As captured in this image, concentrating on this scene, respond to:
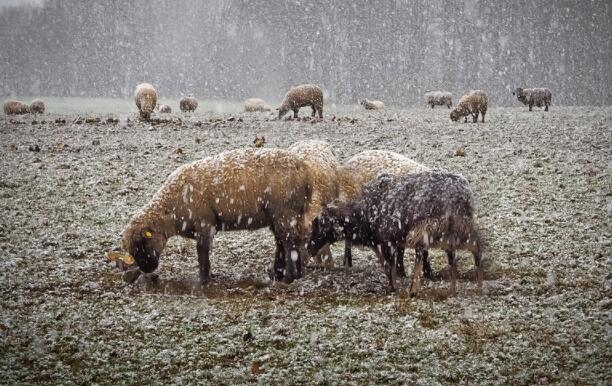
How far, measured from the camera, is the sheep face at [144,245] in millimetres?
8977

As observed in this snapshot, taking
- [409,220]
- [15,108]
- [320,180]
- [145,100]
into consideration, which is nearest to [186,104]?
[15,108]

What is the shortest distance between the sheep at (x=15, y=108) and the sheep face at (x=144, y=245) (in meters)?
39.7

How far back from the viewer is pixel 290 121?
97.1 feet

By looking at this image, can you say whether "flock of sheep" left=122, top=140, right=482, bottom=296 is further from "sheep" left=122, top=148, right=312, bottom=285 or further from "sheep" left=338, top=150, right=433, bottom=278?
"sheep" left=338, top=150, right=433, bottom=278

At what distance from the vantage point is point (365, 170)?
1048cm

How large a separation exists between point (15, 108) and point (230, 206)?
41.3 meters

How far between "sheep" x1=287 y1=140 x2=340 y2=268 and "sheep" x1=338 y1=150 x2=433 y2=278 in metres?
0.20

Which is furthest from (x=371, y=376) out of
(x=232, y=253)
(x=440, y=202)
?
(x=232, y=253)

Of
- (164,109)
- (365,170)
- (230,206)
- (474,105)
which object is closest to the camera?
(230,206)

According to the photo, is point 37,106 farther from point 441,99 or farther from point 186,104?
point 441,99

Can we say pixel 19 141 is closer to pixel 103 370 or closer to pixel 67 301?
pixel 67 301

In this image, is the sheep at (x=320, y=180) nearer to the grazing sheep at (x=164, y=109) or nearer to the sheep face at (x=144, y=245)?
the sheep face at (x=144, y=245)

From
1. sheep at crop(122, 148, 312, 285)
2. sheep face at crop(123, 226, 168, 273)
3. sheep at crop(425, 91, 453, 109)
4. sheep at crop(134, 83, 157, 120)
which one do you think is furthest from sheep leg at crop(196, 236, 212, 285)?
sheep at crop(425, 91, 453, 109)

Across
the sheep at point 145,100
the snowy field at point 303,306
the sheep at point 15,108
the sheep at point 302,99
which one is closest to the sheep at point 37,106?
the sheep at point 15,108
